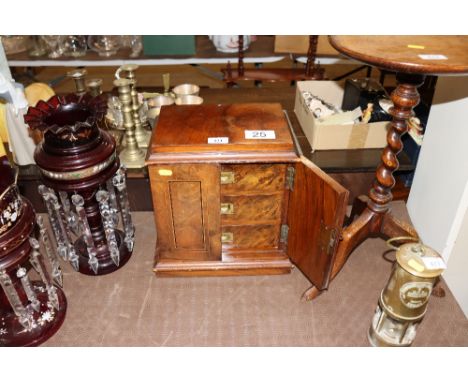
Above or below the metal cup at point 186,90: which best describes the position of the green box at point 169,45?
above

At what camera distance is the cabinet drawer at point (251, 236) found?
1768 mm

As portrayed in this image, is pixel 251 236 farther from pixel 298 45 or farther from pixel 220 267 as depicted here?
pixel 298 45

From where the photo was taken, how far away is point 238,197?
5.48ft

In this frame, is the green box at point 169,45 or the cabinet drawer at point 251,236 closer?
the cabinet drawer at point 251,236

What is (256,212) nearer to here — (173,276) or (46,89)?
(173,276)

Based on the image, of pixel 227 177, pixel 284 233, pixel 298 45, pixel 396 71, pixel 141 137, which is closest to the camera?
pixel 396 71

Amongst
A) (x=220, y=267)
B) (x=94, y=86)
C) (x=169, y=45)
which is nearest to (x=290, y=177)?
(x=220, y=267)

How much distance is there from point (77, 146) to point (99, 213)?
40cm

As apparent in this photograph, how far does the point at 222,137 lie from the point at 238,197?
0.25 meters

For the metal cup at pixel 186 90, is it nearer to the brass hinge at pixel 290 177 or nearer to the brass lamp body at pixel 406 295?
the brass hinge at pixel 290 177

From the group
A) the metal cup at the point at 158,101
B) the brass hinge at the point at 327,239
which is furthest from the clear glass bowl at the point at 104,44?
the brass hinge at the point at 327,239

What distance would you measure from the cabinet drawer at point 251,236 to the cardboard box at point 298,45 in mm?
1658

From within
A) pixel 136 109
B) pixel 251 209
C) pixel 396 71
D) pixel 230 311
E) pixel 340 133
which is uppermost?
pixel 396 71

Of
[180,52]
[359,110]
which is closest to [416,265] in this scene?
[359,110]
